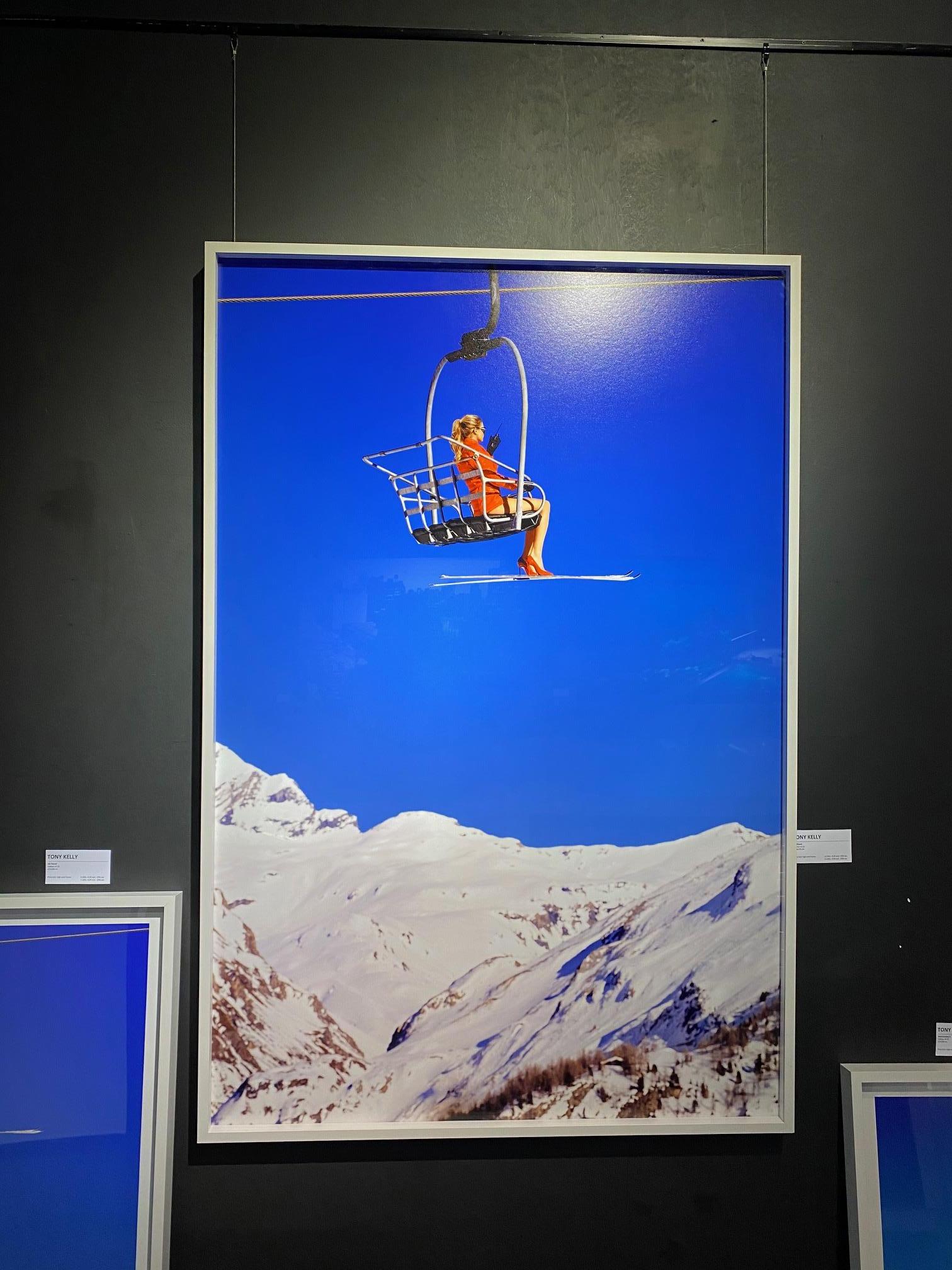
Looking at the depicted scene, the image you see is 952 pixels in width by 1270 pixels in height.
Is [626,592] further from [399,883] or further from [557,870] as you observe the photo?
[399,883]

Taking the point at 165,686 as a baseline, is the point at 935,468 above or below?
above

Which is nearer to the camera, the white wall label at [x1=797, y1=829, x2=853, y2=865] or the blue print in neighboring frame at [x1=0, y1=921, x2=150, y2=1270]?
the blue print in neighboring frame at [x1=0, y1=921, x2=150, y2=1270]

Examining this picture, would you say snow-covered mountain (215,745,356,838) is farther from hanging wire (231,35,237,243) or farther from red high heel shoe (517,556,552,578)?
hanging wire (231,35,237,243)

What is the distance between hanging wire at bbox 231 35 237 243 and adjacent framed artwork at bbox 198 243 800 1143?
10cm

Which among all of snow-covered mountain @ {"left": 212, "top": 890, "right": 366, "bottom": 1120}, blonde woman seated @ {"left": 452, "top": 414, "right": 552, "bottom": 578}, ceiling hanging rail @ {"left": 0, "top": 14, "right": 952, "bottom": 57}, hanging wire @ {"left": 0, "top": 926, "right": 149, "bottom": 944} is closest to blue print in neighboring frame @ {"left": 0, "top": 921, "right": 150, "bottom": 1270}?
hanging wire @ {"left": 0, "top": 926, "right": 149, "bottom": 944}

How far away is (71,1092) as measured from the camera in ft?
4.25

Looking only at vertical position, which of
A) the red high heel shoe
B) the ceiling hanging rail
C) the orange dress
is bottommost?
the red high heel shoe

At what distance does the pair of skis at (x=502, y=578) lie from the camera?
4.40ft

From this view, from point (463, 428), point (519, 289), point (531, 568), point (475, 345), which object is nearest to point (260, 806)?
point (531, 568)

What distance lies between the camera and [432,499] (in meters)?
1.33

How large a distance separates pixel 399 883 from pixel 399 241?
1016 mm

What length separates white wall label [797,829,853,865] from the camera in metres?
1.39

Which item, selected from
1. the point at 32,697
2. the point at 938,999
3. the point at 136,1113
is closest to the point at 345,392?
the point at 32,697

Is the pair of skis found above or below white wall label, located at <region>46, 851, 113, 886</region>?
above
